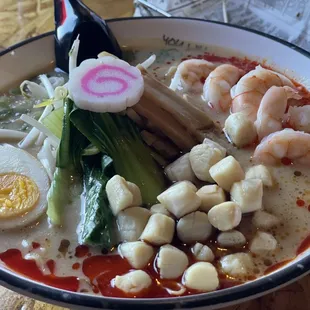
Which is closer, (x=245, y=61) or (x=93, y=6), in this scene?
(x=245, y=61)

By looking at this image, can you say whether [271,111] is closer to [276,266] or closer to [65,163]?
[276,266]

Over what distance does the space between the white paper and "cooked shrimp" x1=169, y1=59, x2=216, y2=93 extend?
51 cm

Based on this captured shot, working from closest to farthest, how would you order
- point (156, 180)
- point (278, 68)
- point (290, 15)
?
point (156, 180) → point (278, 68) → point (290, 15)

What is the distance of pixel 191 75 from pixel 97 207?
675 millimetres

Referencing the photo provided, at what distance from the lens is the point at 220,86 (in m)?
1.61

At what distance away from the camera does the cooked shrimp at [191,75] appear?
168 cm

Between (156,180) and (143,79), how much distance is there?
327mm

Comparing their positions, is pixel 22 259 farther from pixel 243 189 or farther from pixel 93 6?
pixel 93 6

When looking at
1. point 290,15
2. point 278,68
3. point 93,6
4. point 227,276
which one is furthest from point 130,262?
point 93,6

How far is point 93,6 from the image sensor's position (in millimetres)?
2279

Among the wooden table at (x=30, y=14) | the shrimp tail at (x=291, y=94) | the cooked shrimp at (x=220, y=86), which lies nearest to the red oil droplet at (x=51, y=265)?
the cooked shrimp at (x=220, y=86)

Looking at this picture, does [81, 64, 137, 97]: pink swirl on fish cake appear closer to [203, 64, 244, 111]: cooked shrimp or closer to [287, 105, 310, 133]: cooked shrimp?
[203, 64, 244, 111]: cooked shrimp

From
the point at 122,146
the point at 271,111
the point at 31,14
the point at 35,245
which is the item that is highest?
the point at 271,111

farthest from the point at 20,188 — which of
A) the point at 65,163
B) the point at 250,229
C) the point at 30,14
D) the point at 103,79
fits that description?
the point at 30,14
